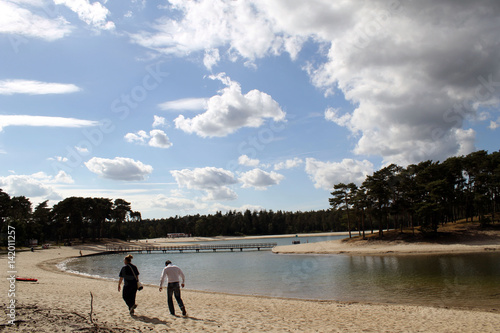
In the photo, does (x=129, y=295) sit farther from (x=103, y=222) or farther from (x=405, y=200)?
(x=103, y=222)

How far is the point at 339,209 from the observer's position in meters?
74.7

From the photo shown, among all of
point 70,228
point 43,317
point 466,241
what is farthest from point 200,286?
point 70,228

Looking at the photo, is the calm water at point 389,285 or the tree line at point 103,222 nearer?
the calm water at point 389,285

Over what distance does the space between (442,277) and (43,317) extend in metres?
28.8

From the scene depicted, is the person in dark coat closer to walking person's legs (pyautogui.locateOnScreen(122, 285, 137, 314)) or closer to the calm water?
walking person's legs (pyautogui.locateOnScreen(122, 285, 137, 314))

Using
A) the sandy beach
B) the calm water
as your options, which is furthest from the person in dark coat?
the calm water

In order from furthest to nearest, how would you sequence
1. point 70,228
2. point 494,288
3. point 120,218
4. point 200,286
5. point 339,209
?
1. point 120,218
2. point 70,228
3. point 339,209
4. point 200,286
5. point 494,288

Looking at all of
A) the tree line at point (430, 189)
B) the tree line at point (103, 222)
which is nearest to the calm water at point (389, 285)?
the tree line at point (430, 189)

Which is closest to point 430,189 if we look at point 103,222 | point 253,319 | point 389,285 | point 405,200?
point 405,200

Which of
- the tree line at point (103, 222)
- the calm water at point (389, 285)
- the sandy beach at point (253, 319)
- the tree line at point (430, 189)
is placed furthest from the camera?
the tree line at point (103, 222)

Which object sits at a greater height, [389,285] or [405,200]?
[405,200]

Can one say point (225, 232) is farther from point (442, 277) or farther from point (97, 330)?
point (97, 330)

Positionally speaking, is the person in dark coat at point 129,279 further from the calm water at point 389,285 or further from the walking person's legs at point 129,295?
the calm water at point 389,285

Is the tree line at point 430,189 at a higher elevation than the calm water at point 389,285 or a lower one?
higher
